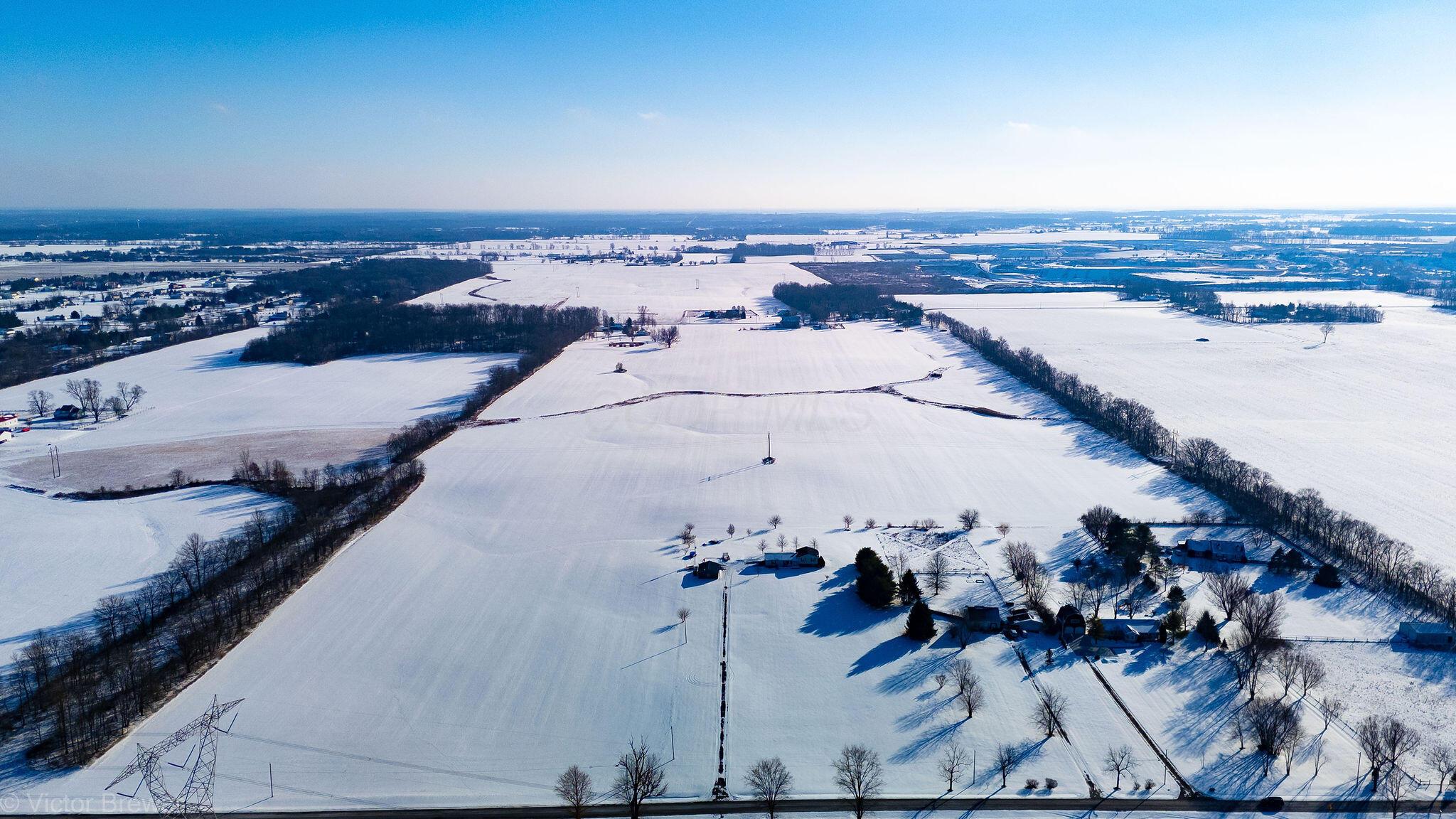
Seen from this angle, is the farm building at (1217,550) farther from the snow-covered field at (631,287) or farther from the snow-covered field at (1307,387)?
the snow-covered field at (631,287)

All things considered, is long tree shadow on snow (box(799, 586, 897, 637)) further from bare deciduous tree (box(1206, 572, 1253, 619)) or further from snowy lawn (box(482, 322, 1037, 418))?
snowy lawn (box(482, 322, 1037, 418))

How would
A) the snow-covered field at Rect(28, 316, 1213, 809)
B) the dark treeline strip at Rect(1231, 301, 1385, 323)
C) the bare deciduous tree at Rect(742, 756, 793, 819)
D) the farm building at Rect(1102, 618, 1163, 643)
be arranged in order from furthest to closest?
the dark treeline strip at Rect(1231, 301, 1385, 323) < the farm building at Rect(1102, 618, 1163, 643) < the snow-covered field at Rect(28, 316, 1213, 809) < the bare deciduous tree at Rect(742, 756, 793, 819)

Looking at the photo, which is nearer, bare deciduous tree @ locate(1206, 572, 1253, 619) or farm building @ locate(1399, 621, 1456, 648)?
farm building @ locate(1399, 621, 1456, 648)

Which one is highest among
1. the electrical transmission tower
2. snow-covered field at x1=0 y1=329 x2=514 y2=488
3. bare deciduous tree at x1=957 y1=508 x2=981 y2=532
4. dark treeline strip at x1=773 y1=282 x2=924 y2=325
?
dark treeline strip at x1=773 y1=282 x2=924 y2=325

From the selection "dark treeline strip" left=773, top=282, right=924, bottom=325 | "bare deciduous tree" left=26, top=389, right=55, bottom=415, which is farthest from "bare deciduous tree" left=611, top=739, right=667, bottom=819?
"dark treeline strip" left=773, top=282, right=924, bottom=325

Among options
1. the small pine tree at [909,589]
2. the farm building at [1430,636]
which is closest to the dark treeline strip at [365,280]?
the small pine tree at [909,589]

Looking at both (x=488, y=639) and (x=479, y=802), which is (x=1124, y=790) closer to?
(x=479, y=802)
